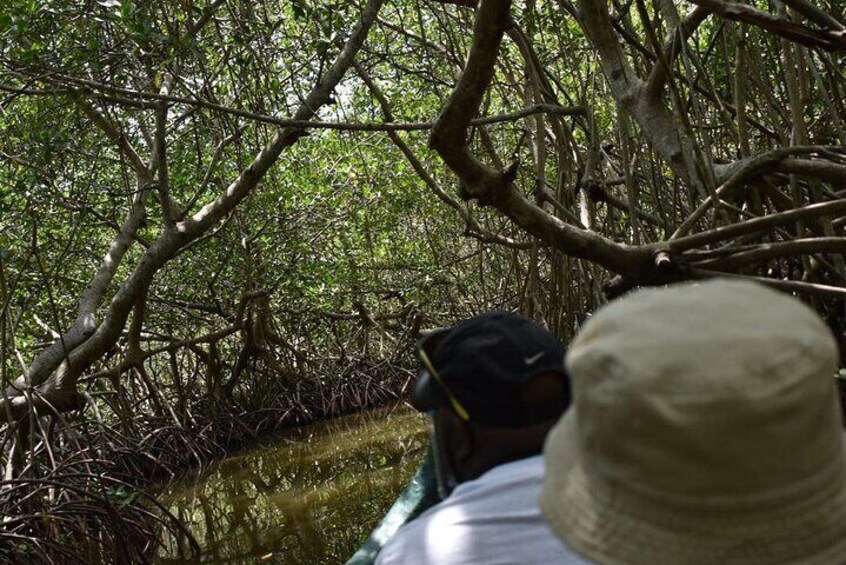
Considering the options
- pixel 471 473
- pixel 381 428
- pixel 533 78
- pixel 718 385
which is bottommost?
pixel 381 428

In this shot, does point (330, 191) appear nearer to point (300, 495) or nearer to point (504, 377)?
point (300, 495)

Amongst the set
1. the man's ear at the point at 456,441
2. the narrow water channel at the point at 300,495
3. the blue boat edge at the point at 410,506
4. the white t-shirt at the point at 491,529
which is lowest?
the narrow water channel at the point at 300,495

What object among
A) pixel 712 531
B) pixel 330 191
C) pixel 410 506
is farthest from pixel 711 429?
pixel 330 191

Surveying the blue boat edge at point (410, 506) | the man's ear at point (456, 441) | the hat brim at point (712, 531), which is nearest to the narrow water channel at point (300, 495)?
the blue boat edge at point (410, 506)

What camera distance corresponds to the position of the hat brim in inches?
26.8

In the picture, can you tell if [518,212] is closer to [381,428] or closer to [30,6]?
[30,6]

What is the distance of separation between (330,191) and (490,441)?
8.09m

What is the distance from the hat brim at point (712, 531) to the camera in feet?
2.24

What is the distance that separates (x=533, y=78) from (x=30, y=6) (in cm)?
237

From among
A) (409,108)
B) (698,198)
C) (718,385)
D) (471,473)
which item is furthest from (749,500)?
(409,108)

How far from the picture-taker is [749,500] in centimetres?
68

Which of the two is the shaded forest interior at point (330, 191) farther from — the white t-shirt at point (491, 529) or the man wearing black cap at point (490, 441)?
the white t-shirt at point (491, 529)

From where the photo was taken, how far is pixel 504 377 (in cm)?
108

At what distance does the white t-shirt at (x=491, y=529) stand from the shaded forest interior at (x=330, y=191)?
1.46 meters
